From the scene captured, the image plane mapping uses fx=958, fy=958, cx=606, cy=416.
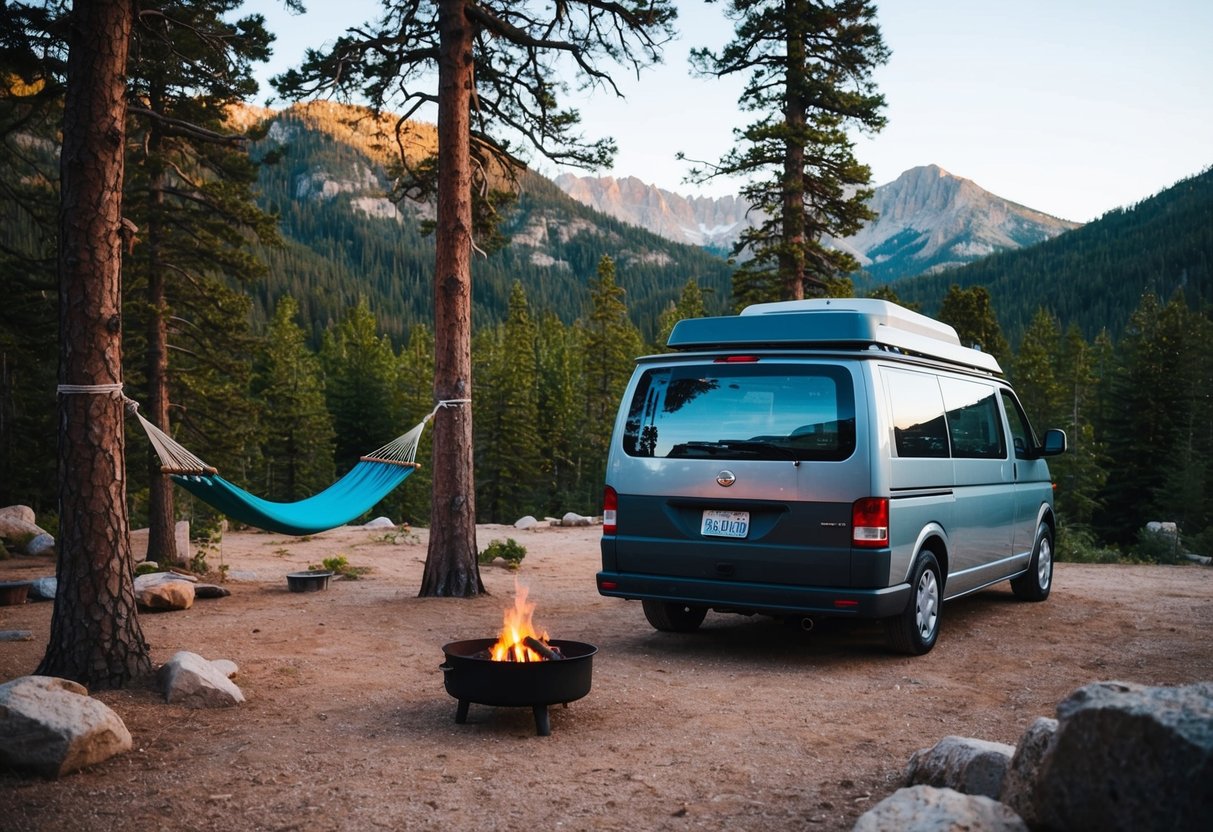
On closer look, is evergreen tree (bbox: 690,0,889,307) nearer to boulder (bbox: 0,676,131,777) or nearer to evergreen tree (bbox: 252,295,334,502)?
boulder (bbox: 0,676,131,777)

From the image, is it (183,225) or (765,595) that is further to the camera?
(183,225)

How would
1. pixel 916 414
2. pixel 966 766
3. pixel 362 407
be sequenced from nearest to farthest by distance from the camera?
pixel 966 766
pixel 916 414
pixel 362 407

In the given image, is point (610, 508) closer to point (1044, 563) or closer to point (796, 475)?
point (796, 475)

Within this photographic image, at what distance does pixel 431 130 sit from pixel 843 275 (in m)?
13.4

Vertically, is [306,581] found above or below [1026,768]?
below

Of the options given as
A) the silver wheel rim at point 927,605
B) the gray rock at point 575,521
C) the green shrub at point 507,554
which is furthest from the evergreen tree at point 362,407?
the silver wheel rim at point 927,605

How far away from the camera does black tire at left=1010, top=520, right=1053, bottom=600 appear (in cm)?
930

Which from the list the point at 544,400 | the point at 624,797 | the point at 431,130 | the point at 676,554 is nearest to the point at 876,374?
the point at 676,554

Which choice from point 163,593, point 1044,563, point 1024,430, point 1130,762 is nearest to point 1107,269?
point 1044,563

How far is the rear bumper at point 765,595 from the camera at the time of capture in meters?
6.03

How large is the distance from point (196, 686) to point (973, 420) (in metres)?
6.04

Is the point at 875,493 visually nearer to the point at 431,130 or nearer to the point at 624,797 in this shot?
the point at 624,797

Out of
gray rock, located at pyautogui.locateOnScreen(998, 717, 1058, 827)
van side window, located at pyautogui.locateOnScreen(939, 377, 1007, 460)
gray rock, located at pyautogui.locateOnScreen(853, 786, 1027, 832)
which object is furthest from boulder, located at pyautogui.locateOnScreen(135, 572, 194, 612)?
gray rock, located at pyautogui.locateOnScreen(998, 717, 1058, 827)

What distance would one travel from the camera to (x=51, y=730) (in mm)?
4082
